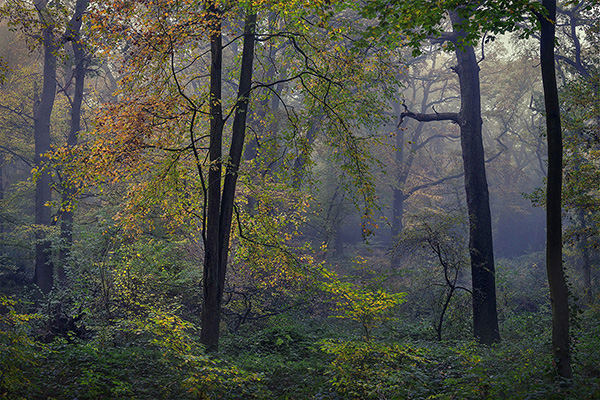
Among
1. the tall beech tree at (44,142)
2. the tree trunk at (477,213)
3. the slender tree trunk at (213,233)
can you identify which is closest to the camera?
the slender tree trunk at (213,233)

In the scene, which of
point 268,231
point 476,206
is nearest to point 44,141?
point 268,231

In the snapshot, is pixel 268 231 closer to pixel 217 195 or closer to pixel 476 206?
pixel 217 195

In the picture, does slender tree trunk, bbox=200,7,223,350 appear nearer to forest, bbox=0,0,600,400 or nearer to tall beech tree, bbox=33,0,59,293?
forest, bbox=0,0,600,400

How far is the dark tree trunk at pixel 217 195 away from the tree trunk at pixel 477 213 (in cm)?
551

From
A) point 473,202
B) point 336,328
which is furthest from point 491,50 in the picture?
point 336,328

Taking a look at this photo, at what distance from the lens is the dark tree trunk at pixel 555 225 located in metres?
5.41

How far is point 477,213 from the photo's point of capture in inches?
434

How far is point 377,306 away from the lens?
7.77 m

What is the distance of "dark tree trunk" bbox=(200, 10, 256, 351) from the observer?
7973mm

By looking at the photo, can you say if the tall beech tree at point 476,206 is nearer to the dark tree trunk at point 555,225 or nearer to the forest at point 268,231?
the forest at point 268,231

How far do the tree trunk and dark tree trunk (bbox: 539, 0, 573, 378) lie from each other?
4.98 metres

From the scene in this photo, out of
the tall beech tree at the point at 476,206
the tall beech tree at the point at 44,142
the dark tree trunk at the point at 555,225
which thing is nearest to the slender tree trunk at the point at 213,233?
the tall beech tree at the point at 476,206

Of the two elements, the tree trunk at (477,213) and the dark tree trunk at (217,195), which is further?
the tree trunk at (477,213)

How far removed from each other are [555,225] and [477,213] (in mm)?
5735
